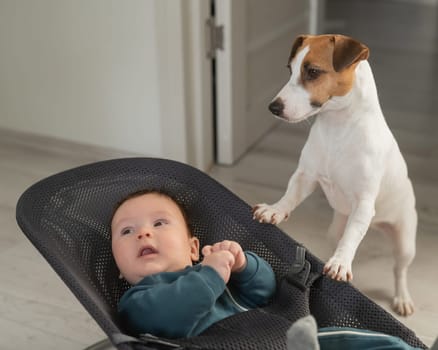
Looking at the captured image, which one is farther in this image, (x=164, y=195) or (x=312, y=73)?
(x=164, y=195)

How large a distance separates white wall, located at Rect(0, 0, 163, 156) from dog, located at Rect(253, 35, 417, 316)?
1.04 meters

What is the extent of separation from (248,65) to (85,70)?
54 cm

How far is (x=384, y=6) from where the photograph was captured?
181 inches

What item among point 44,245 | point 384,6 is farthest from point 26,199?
point 384,6

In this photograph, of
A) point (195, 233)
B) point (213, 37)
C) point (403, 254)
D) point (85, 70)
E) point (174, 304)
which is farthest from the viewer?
point (85, 70)

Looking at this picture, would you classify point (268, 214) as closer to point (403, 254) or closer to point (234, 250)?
point (234, 250)

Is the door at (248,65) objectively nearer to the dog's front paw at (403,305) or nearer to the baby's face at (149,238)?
the dog's front paw at (403,305)

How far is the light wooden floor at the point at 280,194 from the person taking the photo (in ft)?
5.47

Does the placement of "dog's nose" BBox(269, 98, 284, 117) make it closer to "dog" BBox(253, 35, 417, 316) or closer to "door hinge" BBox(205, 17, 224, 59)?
"dog" BBox(253, 35, 417, 316)

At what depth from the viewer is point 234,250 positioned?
4.00 ft

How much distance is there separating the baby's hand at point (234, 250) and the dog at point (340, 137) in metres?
0.10

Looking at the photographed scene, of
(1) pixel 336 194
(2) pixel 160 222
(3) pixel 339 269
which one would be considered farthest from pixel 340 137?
(2) pixel 160 222

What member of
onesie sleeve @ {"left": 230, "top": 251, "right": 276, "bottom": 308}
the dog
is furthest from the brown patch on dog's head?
onesie sleeve @ {"left": 230, "top": 251, "right": 276, "bottom": 308}

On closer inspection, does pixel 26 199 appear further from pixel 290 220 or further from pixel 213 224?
pixel 290 220
